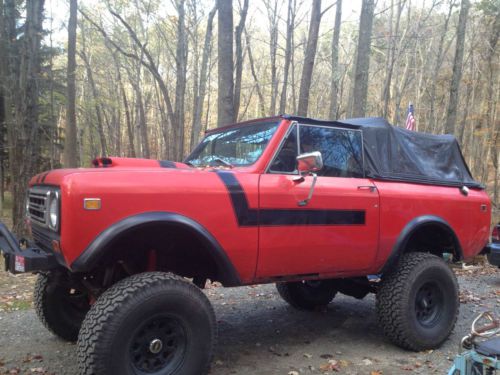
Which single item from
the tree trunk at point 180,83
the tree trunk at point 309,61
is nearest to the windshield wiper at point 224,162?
the tree trunk at point 309,61

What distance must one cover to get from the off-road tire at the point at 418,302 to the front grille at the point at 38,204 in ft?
10.8

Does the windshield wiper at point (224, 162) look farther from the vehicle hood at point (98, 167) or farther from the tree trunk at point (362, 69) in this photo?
the tree trunk at point (362, 69)

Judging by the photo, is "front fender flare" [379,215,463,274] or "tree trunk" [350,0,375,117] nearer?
"front fender flare" [379,215,463,274]

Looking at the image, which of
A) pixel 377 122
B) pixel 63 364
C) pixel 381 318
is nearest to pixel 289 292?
pixel 381 318

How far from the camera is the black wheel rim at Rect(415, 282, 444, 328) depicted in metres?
4.78

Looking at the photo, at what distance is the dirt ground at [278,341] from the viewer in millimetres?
4074

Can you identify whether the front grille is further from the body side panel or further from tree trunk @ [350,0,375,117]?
tree trunk @ [350,0,375,117]

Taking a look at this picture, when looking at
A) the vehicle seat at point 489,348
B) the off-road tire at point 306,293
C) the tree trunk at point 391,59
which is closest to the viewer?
the vehicle seat at point 489,348

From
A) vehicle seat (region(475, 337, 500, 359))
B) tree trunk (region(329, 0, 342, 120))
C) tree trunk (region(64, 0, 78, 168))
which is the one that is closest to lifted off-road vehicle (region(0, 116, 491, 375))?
vehicle seat (region(475, 337, 500, 359))

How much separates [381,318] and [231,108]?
20.0ft

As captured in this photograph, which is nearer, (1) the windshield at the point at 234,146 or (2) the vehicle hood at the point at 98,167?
(2) the vehicle hood at the point at 98,167

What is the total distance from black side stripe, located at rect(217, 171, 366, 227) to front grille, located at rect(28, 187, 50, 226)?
135cm

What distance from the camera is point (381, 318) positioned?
462cm

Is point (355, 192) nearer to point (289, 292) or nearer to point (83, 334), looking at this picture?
point (289, 292)
